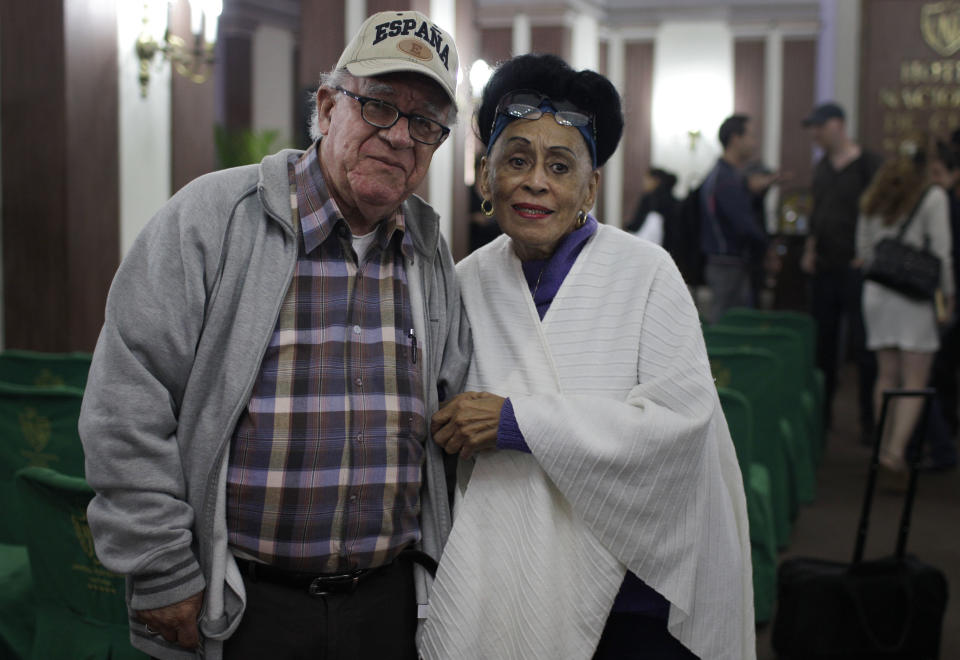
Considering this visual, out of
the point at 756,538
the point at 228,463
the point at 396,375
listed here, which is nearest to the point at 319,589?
the point at 228,463

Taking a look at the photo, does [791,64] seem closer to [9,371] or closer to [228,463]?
[9,371]

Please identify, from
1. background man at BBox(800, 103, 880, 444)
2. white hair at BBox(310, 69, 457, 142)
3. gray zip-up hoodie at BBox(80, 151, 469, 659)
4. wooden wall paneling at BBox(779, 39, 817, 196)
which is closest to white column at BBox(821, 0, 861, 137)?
wooden wall paneling at BBox(779, 39, 817, 196)

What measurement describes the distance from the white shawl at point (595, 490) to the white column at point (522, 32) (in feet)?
32.3

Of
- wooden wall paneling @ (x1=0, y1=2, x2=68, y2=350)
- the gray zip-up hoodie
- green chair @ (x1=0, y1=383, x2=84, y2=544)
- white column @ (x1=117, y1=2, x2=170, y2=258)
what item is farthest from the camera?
white column @ (x1=117, y1=2, x2=170, y2=258)

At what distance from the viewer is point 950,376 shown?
19.1 ft

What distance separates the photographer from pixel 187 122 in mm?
4656

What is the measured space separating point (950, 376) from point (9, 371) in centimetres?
515

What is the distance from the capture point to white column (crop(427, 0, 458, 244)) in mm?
6102

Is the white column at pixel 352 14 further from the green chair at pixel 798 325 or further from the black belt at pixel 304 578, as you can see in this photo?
the black belt at pixel 304 578

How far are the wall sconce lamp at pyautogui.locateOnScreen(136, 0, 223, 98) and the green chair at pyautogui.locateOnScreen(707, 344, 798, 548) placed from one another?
8.70 feet

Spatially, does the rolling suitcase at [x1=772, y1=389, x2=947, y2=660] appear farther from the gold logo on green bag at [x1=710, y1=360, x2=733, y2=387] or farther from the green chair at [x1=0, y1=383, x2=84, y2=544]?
the green chair at [x1=0, y1=383, x2=84, y2=544]

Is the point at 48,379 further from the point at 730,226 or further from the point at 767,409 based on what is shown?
the point at 730,226

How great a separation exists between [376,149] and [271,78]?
38.9 ft

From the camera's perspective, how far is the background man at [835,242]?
19.1 feet
